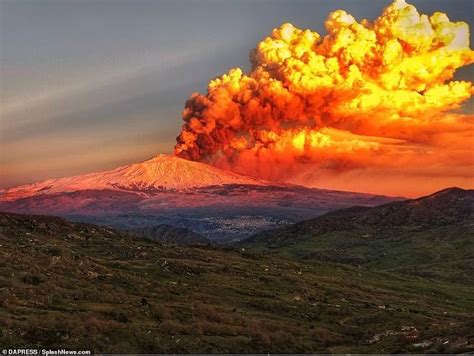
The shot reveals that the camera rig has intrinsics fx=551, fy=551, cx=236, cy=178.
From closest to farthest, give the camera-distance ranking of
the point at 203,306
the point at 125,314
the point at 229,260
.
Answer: the point at 125,314, the point at 203,306, the point at 229,260

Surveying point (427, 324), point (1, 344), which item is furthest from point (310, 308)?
point (1, 344)

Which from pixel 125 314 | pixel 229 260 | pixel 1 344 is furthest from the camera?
pixel 229 260

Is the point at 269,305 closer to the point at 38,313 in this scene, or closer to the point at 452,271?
the point at 38,313

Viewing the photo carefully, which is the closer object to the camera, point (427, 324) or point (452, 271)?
point (427, 324)

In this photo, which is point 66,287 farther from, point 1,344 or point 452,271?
point 452,271

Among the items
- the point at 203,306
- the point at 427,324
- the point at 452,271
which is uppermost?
the point at 203,306

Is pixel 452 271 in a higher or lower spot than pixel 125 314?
lower

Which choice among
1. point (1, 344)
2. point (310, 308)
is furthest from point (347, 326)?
point (1, 344)
